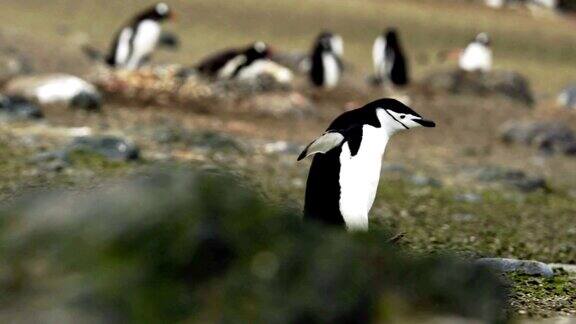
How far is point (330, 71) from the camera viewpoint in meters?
20.4

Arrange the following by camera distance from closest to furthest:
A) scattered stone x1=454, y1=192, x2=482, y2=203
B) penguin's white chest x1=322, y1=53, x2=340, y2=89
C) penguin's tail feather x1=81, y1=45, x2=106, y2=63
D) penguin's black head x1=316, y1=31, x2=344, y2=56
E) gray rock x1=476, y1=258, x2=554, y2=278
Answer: gray rock x1=476, y1=258, x2=554, y2=278
scattered stone x1=454, y1=192, x2=482, y2=203
penguin's white chest x1=322, y1=53, x2=340, y2=89
penguin's tail feather x1=81, y1=45, x2=106, y2=63
penguin's black head x1=316, y1=31, x2=344, y2=56

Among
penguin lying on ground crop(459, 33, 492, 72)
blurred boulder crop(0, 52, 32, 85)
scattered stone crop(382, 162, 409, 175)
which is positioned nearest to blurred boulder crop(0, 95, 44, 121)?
blurred boulder crop(0, 52, 32, 85)

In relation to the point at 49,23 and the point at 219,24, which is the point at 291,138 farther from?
the point at 219,24

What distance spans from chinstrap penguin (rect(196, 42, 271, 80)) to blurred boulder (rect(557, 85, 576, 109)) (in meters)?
6.26

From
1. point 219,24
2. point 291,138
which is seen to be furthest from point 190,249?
point 219,24

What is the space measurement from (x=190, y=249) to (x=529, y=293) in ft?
10.2

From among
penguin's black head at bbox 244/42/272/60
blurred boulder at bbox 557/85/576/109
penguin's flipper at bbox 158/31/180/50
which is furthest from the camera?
penguin's flipper at bbox 158/31/180/50

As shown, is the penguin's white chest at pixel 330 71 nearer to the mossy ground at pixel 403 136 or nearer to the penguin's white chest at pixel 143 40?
the mossy ground at pixel 403 136

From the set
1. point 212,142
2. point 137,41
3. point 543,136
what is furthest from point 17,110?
point 137,41

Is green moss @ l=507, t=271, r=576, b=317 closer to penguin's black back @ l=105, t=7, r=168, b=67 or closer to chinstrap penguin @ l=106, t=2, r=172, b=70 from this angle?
chinstrap penguin @ l=106, t=2, r=172, b=70

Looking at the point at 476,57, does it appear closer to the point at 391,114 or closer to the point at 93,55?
the point at 93,55

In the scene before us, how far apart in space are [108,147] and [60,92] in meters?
3.92

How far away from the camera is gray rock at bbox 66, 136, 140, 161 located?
10.5m

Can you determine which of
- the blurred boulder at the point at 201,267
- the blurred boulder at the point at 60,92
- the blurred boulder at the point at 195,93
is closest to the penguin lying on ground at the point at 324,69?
the blurred boulder at the point at 195,93
